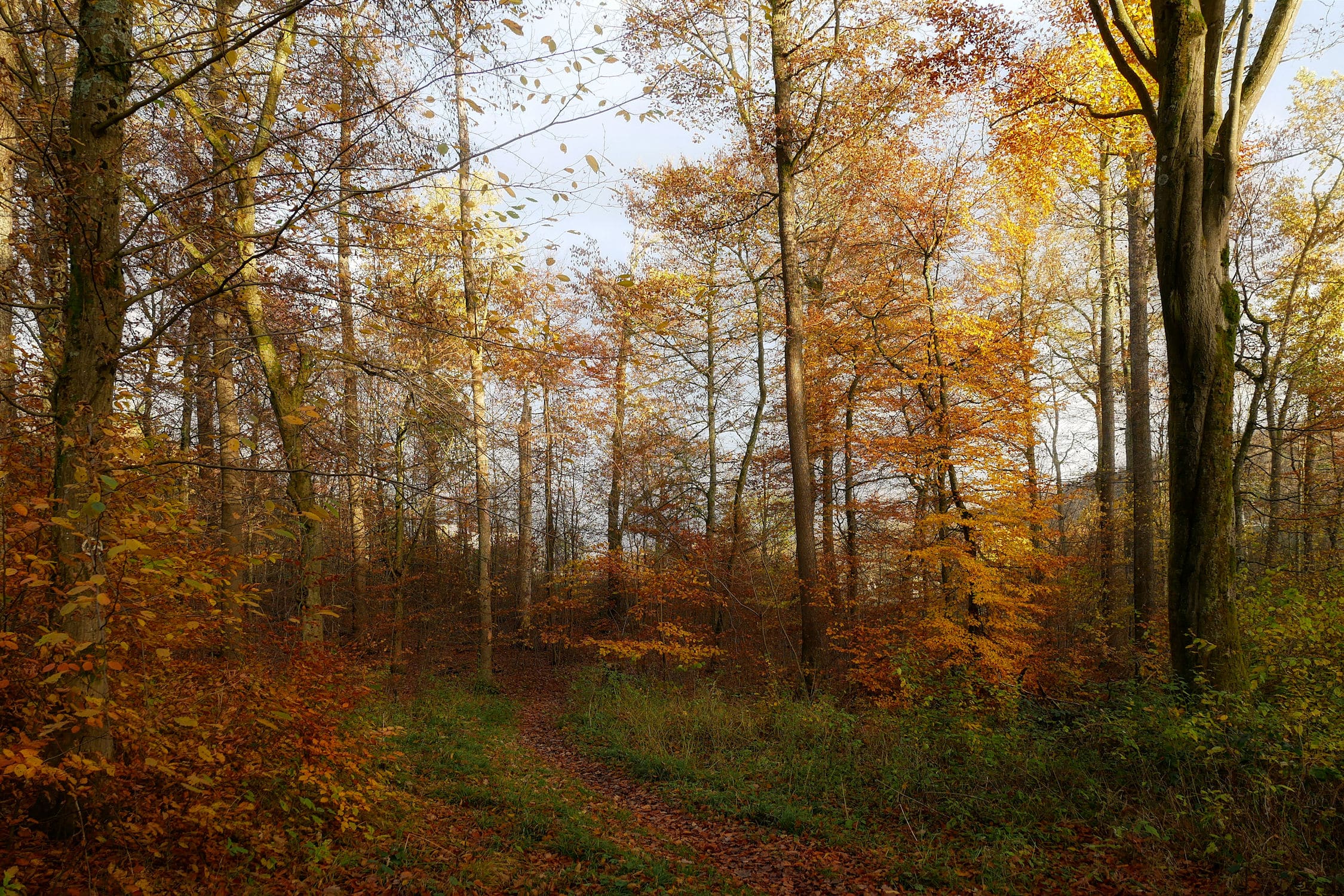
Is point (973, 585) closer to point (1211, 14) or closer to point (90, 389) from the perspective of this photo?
point (1211, 14)

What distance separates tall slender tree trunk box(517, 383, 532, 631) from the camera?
16781 millimetres

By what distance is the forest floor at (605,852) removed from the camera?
4.46 m

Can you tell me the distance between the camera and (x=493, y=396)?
2089 centimetres

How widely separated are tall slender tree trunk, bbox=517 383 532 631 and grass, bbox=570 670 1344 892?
9.01m

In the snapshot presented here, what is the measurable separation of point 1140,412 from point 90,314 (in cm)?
1520

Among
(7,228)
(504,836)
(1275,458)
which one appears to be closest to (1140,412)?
(1275,458)

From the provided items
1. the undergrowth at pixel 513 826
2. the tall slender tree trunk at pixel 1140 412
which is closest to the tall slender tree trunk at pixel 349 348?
the undergrowth at pixel 513 826

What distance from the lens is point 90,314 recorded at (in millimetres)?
3100

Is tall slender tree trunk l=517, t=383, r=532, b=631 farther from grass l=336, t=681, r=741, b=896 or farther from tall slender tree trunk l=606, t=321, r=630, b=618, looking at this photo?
grass l=336, t=681, r=741, b=896

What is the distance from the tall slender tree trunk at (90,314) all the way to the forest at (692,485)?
26 millimetres

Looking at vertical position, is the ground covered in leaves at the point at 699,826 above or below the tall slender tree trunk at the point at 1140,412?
below

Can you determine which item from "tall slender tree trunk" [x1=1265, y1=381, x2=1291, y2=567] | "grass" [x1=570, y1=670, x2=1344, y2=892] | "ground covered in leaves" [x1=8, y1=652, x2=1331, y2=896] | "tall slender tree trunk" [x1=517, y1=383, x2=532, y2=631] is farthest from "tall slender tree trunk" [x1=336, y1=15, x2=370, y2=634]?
A: "tall slender tree trunk" [x1=1265, y1=381, x2=1291, y2=567]

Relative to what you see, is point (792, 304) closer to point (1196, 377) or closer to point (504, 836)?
point (1196, 377)

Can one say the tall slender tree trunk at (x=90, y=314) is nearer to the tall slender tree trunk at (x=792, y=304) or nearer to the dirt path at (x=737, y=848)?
the dirt path at (x=737, y=848)
